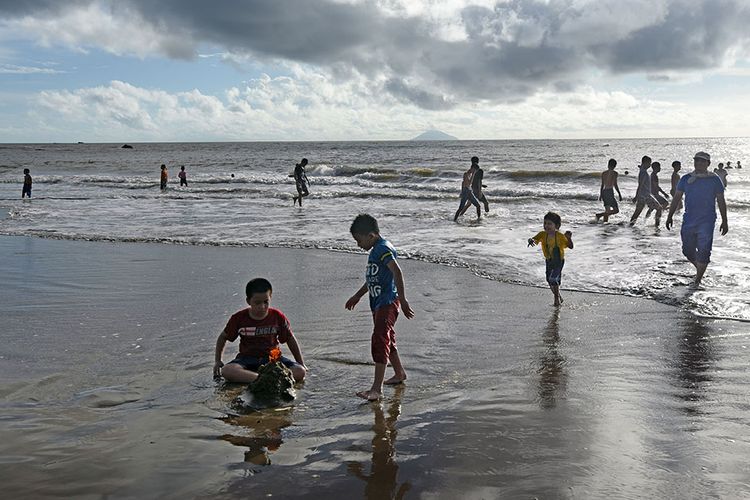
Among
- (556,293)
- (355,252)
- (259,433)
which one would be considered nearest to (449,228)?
(355,252)

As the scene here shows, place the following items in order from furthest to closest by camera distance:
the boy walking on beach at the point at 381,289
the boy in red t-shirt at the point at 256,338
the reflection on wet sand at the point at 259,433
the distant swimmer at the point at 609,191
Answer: the distant swimmer at the point at 609,191 → the boy in red t-shirt at the point at 256,338 → the boy walking on beach at the point at 381,289 → the reflection on wet sand at the point at 259,433

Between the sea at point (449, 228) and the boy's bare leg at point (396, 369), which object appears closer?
the boy's bare leg at point (396, 369)

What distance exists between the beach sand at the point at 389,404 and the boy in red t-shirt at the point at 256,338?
16 centimetres

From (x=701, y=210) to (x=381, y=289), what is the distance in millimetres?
6109

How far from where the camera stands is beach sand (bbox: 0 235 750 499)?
12.1ft

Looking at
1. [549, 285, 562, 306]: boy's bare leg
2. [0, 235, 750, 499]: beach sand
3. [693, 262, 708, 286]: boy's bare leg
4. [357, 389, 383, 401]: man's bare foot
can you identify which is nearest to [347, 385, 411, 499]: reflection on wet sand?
[0, 235, 750, 499]: beach sand

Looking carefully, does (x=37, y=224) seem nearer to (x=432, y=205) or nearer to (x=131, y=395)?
(x=432, y=205)

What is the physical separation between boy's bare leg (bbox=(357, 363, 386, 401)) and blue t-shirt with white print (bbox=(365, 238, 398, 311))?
0.53m

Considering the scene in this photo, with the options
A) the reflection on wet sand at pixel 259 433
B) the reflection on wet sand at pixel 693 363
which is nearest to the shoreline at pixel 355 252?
the reflection on wet sand at pixel 693 363

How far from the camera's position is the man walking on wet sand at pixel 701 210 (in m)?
9.38

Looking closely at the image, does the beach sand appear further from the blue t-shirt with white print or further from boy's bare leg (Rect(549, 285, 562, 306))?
the blue t-shirt with white print

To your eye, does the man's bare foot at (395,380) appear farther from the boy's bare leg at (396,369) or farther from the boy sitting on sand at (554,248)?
the boy sitting on sand at (554,248)

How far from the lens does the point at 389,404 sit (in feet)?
16.4

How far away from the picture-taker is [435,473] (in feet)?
12.4
